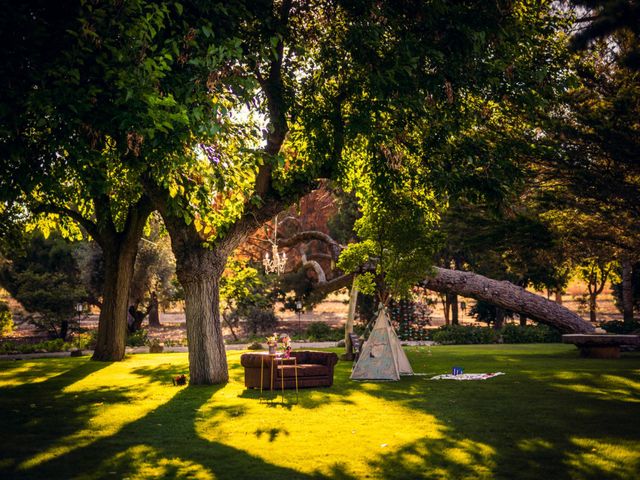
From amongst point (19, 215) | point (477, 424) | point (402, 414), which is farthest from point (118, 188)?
point (477, 424)

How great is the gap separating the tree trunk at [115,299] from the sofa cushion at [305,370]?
9.95m

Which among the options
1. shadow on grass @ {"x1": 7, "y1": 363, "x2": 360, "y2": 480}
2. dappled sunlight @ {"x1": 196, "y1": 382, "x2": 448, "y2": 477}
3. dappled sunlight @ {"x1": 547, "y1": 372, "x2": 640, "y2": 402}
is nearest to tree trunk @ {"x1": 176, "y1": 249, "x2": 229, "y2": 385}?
dappled sunlight @ {"x1": 196, "y1": 382, "x2": 448, "y2": 477}

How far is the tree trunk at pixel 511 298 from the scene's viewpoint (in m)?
26.1

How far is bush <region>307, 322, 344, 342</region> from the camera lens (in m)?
36.3

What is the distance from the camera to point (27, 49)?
9.74m

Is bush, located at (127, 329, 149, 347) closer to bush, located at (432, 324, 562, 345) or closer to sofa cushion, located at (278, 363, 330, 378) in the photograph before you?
bush, located at (432, 324, 562, 345)

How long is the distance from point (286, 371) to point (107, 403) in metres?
4.29

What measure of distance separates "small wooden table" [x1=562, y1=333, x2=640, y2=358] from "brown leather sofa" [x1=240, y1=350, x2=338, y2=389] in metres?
11.9

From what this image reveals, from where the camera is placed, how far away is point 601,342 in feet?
75.9

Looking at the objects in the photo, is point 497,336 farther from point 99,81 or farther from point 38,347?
point 99,81

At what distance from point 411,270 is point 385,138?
6.80 metres

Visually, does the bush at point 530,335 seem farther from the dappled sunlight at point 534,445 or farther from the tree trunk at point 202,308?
the dappled sunlight at point 534,445

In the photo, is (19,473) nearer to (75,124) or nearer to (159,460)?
(159,460)

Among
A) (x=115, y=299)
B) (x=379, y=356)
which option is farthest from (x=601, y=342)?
(x=115, y=299)
